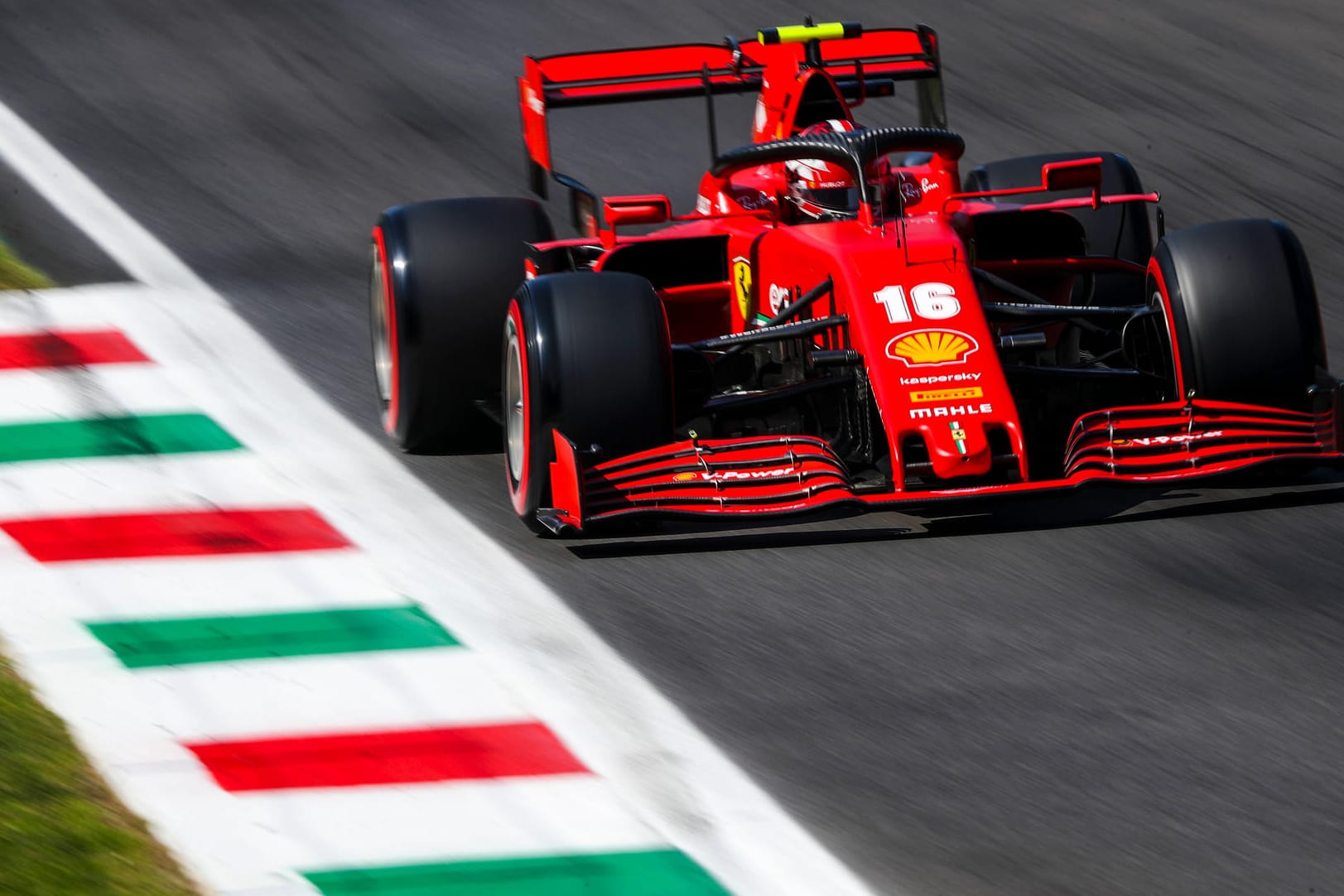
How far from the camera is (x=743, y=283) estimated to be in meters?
7.64

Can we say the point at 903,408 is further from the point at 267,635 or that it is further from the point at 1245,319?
the point at 267,635

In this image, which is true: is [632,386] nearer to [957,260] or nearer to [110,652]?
[957,260]

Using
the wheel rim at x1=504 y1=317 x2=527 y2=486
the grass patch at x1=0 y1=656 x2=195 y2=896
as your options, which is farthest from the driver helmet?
the grass patch at x1=0 y1=656 x2=195 y2=896

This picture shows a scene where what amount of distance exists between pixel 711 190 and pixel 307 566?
2428 mm

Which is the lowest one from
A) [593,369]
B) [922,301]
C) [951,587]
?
[951,587]

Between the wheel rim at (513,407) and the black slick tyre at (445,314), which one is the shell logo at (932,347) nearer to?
the wheel rim at (513,407)

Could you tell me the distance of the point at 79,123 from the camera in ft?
42.1

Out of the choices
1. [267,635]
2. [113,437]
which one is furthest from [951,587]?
[113,437]

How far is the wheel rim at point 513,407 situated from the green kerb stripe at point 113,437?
1.17 metres

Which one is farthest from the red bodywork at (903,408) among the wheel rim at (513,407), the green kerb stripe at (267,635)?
the green kerb stripe at (267,635)

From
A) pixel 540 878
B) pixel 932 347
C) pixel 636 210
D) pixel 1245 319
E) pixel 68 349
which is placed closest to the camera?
pixel 540 878

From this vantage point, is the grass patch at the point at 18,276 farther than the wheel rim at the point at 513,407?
Yes

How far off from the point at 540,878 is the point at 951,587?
2150mm

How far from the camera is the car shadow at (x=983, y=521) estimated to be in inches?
262
